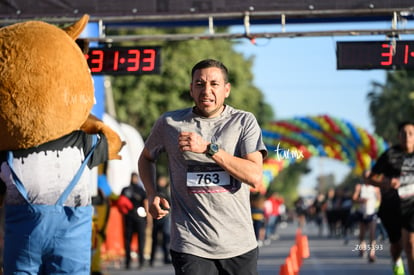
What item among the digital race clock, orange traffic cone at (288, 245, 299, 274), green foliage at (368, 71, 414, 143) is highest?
the digital race clock

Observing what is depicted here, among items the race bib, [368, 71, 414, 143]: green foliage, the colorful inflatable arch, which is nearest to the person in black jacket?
the colorful inflatable arch

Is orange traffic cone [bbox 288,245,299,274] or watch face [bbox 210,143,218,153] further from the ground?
watch face [bbox 210,143,218,153]

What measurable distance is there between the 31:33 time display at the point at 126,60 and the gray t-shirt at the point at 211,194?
242 inches

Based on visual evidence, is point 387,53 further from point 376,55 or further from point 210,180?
point 210,180

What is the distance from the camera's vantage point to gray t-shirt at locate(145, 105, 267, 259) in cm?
544

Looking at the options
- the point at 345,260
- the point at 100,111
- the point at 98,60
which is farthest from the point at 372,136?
the point at 98,60

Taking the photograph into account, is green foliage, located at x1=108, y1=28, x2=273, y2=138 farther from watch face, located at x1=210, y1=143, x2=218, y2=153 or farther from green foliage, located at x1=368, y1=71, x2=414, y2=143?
watch face, located at x1=210, y1=143, x2=218, y2=153

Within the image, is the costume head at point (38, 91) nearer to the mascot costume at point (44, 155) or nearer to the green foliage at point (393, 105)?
the mascot costume at point (44, 155)

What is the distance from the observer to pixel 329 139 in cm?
2923

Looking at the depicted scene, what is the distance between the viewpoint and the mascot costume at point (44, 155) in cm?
625

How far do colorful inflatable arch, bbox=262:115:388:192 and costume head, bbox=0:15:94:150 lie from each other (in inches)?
812

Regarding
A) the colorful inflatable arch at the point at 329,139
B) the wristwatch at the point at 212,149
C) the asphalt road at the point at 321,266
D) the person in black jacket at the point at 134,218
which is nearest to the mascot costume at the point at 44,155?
the wristwatch at the point at 212,149

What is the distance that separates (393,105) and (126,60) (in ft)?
130

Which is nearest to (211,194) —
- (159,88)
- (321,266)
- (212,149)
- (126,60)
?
(212,149)
